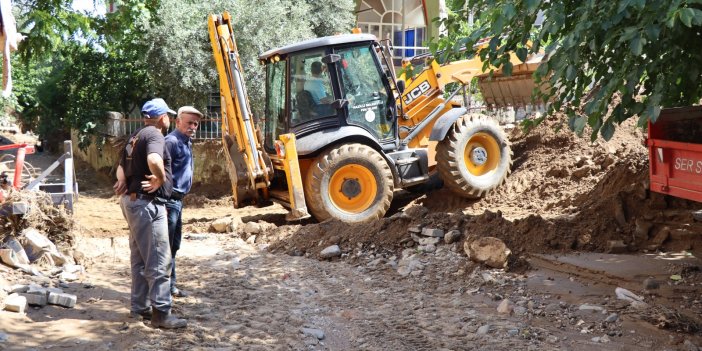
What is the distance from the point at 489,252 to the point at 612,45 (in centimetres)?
274

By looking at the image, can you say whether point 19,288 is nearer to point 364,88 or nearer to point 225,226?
point 225,226

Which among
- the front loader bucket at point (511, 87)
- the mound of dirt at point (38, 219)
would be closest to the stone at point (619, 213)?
the front loader bucket at point (511, 87)

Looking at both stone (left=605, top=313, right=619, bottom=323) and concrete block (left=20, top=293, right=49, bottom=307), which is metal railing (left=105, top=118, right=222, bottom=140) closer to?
concrete block (left=20, top=293, right=49, bottom=307)

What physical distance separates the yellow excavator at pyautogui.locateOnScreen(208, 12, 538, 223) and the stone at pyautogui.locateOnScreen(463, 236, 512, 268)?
3.08 m

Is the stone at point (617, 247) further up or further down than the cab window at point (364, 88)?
further down

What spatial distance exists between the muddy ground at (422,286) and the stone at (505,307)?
0.04 ft

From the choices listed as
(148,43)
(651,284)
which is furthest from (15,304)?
(148,43)

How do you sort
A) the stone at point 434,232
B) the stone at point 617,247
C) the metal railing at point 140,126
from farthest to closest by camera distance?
the metal railing at point 140,126
the stone at point 434,232
the stone at point 617,247

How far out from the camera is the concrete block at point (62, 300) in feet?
19.8

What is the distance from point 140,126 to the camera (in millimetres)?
17156

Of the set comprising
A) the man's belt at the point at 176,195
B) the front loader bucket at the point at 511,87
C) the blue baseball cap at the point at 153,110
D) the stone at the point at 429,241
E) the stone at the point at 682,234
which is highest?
the front loader bucket at the point at 511,87

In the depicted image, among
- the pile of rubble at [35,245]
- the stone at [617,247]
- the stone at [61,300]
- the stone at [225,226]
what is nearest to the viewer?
the stone at [61,300]

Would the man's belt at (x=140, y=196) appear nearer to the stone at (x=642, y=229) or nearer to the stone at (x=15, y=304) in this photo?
the stone at (x=15, y=304)

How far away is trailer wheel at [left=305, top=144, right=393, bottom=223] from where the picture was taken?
10.3m
